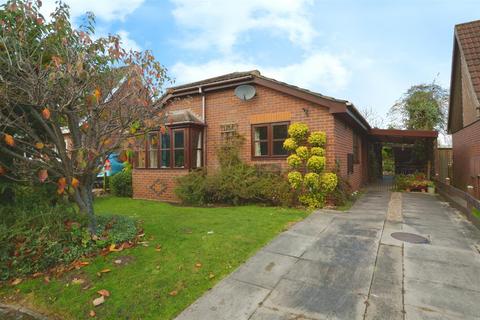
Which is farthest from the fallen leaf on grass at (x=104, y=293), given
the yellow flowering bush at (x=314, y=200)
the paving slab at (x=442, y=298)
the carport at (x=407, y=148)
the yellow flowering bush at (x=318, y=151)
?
the carport at (x=407, y=148)

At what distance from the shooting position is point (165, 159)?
35.0 ft

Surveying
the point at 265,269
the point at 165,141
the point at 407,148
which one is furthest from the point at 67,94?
the point at 407,148

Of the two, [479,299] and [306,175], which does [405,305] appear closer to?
[479,299]

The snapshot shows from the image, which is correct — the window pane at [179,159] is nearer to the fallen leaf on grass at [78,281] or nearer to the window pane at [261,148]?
the window pane at [261,148]


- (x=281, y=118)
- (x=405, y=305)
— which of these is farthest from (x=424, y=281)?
(x=281, y=118)

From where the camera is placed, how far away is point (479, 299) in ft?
9.36

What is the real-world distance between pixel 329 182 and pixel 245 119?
12.7ft

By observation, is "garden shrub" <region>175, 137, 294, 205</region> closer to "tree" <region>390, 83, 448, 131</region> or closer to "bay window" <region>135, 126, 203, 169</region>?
"bay window" <region>135, 126, 203, 169</region>

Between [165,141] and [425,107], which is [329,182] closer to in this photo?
[165,141]

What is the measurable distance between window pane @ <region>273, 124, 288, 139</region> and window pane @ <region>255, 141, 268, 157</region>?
0.46 metres

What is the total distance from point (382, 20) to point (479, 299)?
30.2 ft

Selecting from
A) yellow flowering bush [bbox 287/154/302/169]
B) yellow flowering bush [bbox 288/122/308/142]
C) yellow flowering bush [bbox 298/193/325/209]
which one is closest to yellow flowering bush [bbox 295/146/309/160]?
yellow flowering bush [bbox 287/154/302/169]

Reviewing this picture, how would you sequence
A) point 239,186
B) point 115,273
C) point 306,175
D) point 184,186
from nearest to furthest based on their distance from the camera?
point 115,273, point 306,175, point 239,186, point 184,186

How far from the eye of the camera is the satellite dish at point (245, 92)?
9391 mm
